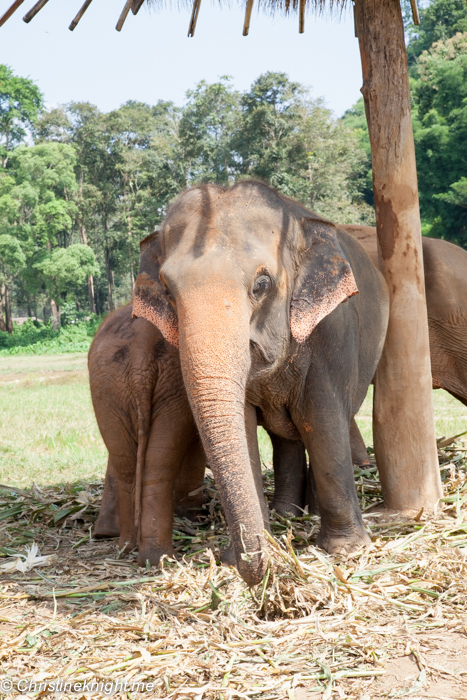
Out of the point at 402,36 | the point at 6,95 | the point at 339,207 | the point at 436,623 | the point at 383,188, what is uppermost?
the point at 6,95

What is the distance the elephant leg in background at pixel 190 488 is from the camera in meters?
4.35

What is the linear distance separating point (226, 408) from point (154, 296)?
937 mm

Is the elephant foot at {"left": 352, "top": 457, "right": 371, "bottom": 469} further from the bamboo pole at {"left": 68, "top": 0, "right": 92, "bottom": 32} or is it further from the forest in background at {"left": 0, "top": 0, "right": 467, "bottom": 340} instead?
the forest in background at {"left": 0, "top": 0, "right": 467, "bottom": 340}

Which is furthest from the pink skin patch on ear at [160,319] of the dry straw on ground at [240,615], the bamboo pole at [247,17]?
the bamboo pole at [247,17]

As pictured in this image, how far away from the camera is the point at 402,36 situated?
4137 mm

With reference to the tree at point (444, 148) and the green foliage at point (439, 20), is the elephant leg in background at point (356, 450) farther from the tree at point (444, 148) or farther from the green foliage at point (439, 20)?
the green foliage at point (439, 20)

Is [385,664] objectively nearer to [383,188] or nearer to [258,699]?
[258,699]

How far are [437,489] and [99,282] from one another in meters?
45.8

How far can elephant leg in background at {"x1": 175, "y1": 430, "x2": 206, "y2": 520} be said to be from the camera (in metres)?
4.35

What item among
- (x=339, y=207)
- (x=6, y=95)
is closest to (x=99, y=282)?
(x=6, y=95)

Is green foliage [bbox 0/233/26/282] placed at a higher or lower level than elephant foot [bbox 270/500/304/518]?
higher

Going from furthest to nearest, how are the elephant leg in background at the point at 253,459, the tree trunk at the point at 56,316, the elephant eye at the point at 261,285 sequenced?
1. the tree trunk at the point at 56,316
2. the elephant leg in background at the point at 253,459
3. the elephant eye at the point at 261,285

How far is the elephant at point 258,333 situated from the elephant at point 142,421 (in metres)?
0.32

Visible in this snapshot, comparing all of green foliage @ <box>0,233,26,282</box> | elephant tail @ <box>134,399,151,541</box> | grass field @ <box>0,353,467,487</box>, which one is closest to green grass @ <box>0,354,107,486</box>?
grass field @ <box>0,353,467,487</box>
